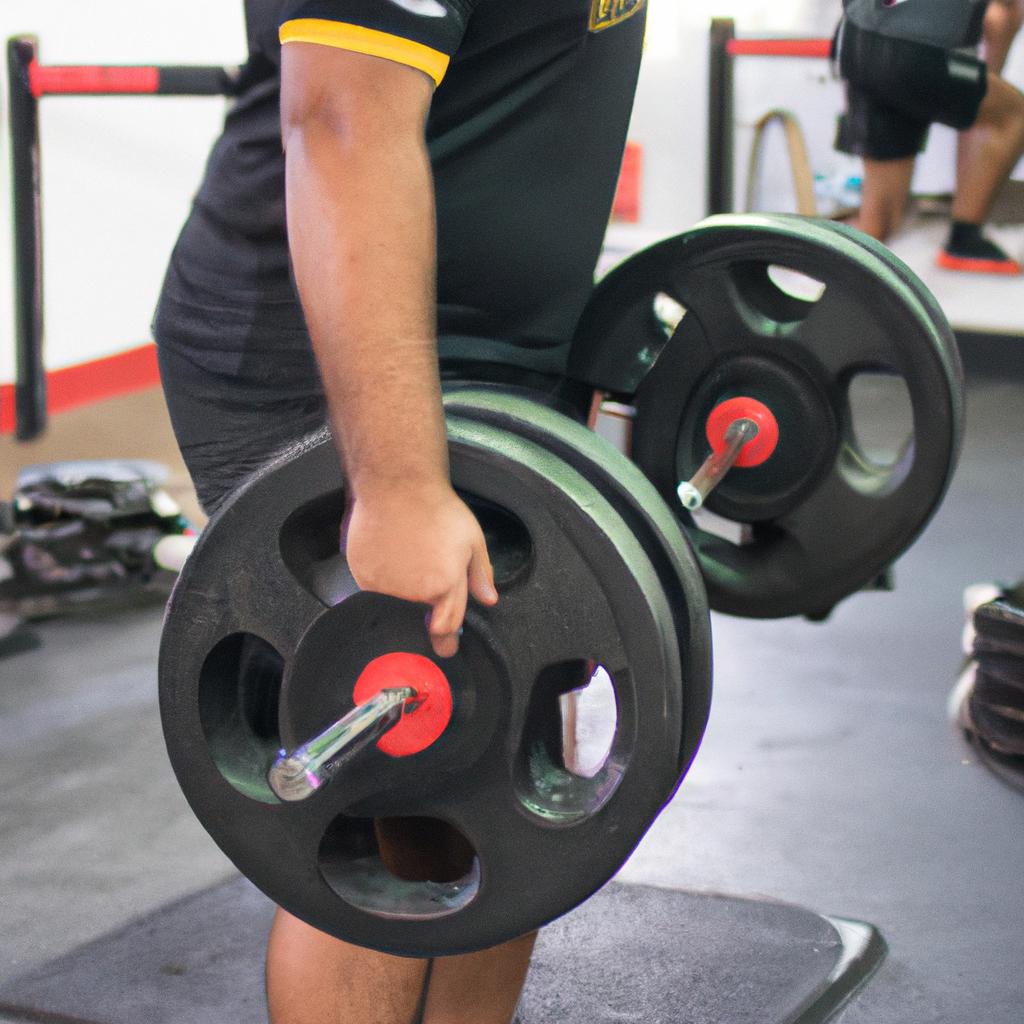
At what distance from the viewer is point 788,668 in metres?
2.28

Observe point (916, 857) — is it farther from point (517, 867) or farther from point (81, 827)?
point (81, 827)

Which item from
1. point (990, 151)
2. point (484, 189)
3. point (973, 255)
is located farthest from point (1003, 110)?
point (484, 189)

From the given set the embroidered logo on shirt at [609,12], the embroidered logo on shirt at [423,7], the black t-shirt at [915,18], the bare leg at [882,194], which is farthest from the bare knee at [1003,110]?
the embroidered logo on shirt at [423,7]

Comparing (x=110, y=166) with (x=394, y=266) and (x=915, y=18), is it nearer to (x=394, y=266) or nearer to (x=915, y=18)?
(x=915, y=18)

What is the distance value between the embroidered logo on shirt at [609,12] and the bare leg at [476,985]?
70 cm

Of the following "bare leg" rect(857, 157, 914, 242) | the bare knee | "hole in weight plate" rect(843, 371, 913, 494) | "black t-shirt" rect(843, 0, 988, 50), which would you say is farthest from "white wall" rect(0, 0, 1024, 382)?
"black t-shirt" rect(843, 0, 988, 50)

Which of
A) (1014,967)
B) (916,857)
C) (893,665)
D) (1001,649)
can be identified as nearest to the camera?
(1014,967)

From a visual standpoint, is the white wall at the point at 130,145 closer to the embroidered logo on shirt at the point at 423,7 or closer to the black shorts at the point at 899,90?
the black shorts at the point at 899,90

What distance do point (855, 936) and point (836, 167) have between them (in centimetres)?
298

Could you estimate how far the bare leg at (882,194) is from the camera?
311 cm

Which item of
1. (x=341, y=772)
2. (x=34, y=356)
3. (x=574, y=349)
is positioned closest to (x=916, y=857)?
(x=574, y=349)

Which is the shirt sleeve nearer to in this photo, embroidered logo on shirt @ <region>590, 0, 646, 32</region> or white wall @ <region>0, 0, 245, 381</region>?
embroidered logo on shirt @ <region>590, 0, 646, 32</region>

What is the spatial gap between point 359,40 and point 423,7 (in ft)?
0.14

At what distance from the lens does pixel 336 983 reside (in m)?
1.01
